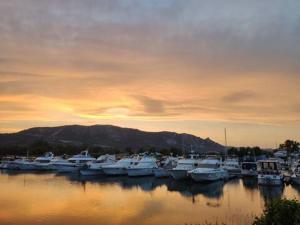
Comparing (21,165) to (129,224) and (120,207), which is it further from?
(129,224)

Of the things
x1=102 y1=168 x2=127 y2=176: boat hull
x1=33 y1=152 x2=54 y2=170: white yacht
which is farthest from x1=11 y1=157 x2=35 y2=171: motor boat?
x1=102 y1=168 x2=127 y2=176: boat hull

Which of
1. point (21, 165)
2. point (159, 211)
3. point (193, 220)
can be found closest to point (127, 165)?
point (21, 165)

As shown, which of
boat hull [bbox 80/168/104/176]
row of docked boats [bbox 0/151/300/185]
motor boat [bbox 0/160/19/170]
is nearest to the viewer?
row of docked boats [bbox 0/151/300/185]

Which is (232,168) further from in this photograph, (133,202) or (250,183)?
(133,202)

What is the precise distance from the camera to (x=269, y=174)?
5588cm

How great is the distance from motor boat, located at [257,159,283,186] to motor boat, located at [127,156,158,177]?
2309 cm

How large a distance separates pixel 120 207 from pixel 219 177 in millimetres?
27435

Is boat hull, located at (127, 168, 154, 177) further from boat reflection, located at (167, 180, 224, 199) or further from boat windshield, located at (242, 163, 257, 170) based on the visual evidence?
boat windshield, located at (242, 163, 257, 170)

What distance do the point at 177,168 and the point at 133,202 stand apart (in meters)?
23.2

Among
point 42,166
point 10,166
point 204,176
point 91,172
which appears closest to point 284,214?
point 204,176

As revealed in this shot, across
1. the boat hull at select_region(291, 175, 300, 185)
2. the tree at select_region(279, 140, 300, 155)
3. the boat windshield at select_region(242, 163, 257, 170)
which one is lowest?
the boat hull at select_region(291, 175, 300, 185)

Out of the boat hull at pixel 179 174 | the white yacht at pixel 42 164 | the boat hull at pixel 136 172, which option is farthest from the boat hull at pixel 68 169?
the boat hull at pixel 179 174

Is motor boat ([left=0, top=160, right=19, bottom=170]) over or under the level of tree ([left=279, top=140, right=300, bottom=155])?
under

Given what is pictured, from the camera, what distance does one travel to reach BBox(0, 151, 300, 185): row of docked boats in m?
58.1
